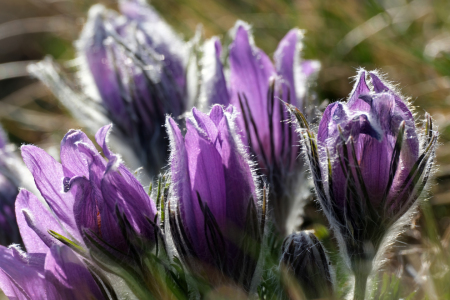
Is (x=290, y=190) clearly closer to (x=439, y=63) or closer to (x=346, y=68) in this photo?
(x=439, y=63)

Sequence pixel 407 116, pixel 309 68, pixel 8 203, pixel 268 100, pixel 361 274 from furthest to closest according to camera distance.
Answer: pixel 309 68, pixel 8 203, pixel 268 100, pixel 361 274, pixel 407 116

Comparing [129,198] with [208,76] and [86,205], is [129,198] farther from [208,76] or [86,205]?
[208,76]

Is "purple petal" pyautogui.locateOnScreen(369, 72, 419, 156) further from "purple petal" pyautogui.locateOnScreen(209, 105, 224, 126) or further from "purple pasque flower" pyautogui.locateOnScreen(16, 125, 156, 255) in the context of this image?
"purple pasque flower" pyautogui.locateOnScreen(16, 125, 156, 255)

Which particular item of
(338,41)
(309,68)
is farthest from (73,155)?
(338,41)

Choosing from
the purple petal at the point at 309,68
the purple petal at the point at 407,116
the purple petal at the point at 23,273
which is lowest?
the purple petal at the point at 23,273

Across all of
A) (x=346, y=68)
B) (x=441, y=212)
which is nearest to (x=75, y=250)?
(x=441, y=212)

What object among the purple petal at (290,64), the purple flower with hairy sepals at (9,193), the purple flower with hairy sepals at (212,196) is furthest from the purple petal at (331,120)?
the purple flower with hairy sepals at (9,193)

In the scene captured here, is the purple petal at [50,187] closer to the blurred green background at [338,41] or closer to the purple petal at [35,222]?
the purple petal at [35,222]
